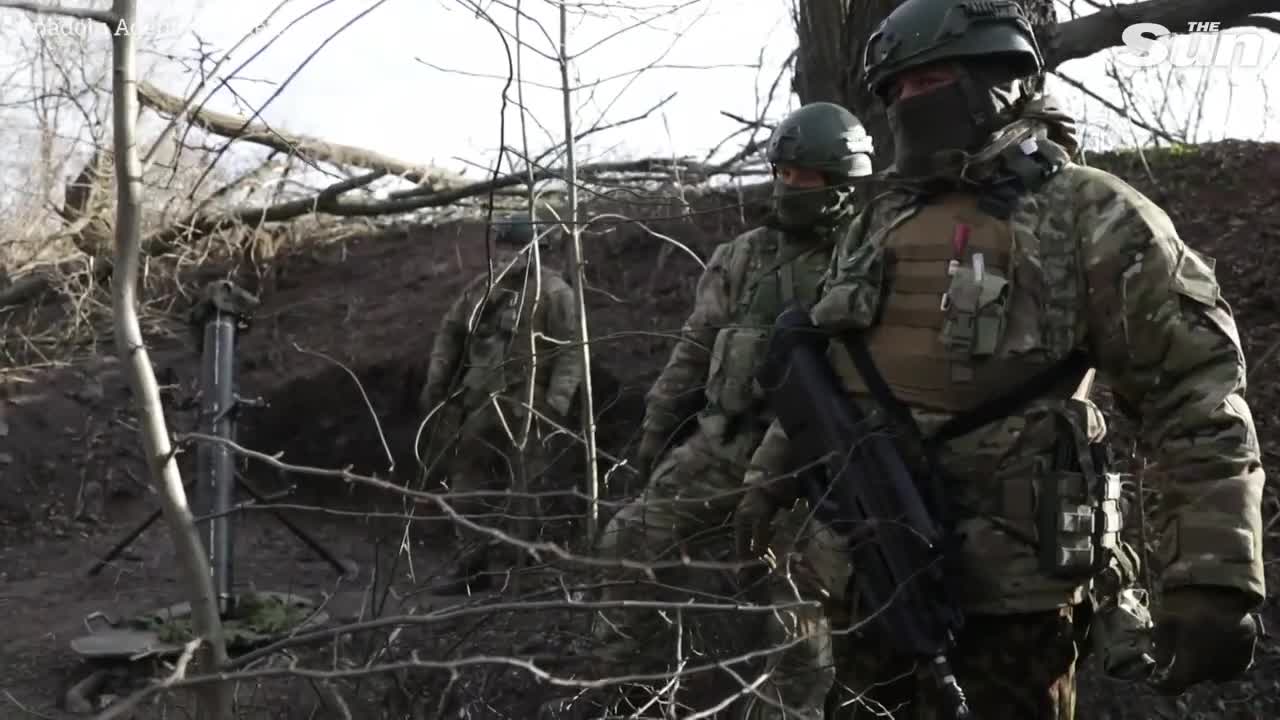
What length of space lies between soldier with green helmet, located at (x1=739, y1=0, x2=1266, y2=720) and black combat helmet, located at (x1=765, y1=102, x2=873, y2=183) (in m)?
1.14

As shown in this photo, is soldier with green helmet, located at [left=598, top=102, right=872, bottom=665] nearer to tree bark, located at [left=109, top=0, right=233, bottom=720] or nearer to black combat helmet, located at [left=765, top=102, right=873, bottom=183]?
black combat helmet, located at [left=765, top=102, right=873, bottom=183]

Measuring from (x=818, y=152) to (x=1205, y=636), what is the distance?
2166 millimetres

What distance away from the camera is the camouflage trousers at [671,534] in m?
3.17

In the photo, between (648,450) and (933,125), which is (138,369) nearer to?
(933,125)

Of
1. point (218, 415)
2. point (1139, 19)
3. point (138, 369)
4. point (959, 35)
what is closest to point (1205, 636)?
point (959, 35)

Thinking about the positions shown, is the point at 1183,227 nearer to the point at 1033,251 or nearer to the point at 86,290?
the point at 1033,251

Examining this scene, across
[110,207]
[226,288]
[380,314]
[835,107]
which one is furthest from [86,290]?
[835,107]

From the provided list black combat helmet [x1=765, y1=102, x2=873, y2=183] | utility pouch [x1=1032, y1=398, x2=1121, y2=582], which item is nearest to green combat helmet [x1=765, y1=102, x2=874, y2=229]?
black combat helmet [x1=765, y1=102, x2=873, y2=183]

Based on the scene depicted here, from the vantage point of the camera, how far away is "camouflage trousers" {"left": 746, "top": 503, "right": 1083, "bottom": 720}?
2.88m

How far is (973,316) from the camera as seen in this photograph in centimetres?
290

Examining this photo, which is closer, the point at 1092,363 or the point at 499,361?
the point at 1092,363

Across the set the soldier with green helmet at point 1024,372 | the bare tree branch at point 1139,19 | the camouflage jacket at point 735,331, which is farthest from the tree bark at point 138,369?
the bare tree branch at point 1139,19

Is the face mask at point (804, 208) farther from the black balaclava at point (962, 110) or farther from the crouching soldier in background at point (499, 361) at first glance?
the crouching soldier in background at point (499, 361)

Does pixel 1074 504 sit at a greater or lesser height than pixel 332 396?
greater
